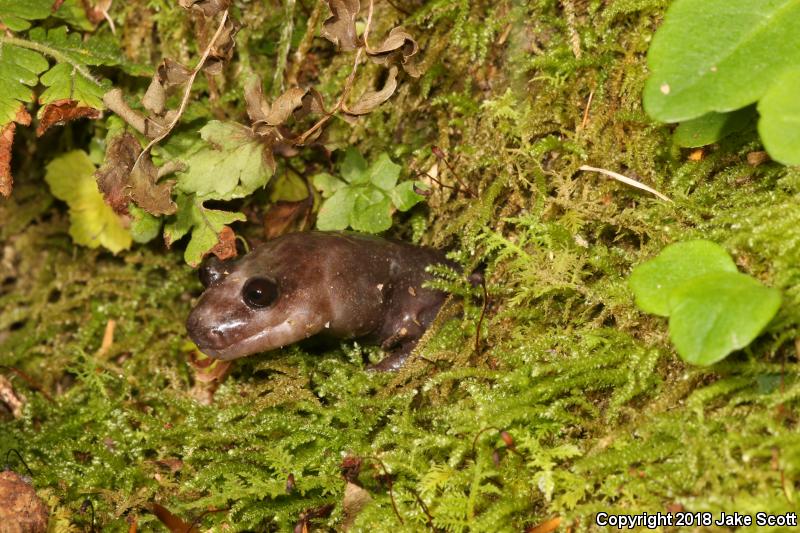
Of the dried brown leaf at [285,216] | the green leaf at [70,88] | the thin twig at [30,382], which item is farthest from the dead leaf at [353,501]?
the green leaf at [70,88]

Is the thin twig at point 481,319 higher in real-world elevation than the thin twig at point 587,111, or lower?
lower

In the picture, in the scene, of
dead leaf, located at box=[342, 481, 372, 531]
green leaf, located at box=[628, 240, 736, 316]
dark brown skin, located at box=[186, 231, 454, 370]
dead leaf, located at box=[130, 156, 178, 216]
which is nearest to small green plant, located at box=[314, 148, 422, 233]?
dark brown skin, located at box=[186, 231, 454, 370]

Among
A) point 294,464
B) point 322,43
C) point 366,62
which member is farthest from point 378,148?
point 294,464

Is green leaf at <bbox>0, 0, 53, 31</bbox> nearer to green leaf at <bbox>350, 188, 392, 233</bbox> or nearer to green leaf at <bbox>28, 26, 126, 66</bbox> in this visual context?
green leaf at <bbox>28, 26, 126, 66</bbox>

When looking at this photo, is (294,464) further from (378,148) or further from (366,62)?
(366,62)

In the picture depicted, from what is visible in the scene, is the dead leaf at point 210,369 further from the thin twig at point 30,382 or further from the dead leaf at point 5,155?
the dead leaf at point 5,155
